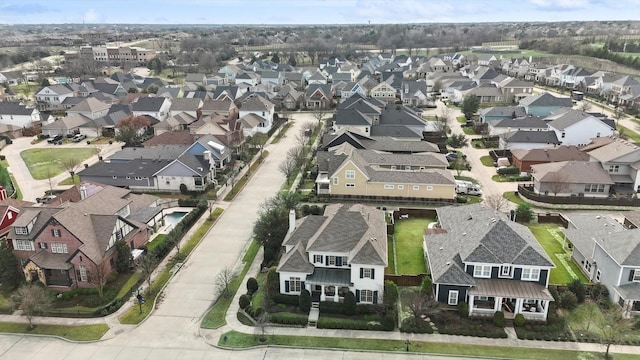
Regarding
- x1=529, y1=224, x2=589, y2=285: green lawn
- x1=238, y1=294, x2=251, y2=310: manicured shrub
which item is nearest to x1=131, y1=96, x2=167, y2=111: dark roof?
x1=238, y1=294, x2=251, y2=310: manicured shrub

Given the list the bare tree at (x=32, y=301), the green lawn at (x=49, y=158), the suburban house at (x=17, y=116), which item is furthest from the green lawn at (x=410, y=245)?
the suburban house at (x=17, y=116)

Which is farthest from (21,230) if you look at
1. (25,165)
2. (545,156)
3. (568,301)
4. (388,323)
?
(545,156)

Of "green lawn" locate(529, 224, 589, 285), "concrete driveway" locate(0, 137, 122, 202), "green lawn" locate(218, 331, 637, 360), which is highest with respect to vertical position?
"concrete driveway" locate(0, 137, 122, 202)

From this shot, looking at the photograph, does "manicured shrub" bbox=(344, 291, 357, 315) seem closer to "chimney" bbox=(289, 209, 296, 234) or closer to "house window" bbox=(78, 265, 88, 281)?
"chimney" bbox=(289, 209, 296, 234)

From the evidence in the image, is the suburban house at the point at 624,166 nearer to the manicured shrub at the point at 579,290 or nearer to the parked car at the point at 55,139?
the manicured shrub at the point at 579,290

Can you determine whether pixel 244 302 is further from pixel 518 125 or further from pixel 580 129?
pixel 580 129

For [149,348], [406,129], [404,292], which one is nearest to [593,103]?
[406,129]
